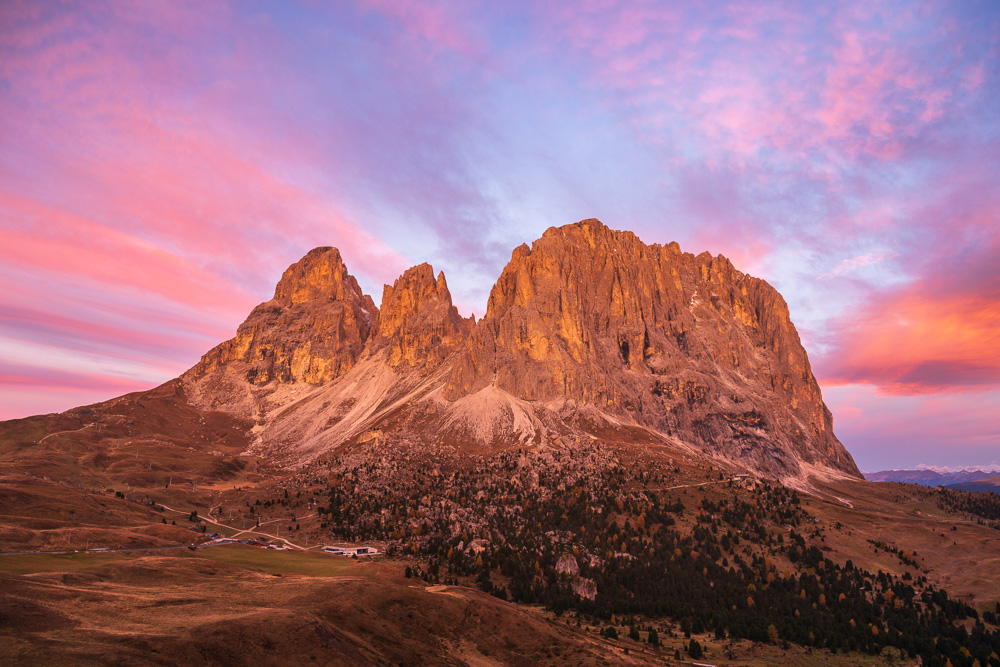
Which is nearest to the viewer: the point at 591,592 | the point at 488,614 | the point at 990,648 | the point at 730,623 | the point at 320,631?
the point at 320,631

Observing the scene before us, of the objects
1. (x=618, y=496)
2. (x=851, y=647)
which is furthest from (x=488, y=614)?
(x=618, y=496)

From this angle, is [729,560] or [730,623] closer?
[730,623]

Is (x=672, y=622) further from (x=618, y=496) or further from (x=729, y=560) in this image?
(x=618, y=496)

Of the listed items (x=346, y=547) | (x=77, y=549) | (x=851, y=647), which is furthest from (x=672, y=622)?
(x=77, y=549)

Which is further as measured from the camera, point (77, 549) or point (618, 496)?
point (618, 496)

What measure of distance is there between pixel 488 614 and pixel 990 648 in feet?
356

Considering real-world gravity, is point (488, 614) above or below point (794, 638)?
above

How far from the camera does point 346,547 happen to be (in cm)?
15750

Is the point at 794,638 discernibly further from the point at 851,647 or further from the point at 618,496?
the point at 618,496

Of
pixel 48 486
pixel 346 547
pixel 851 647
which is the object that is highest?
pixel 48 486

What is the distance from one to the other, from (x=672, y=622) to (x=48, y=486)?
176718 mm

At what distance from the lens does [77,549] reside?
10100 centimetres

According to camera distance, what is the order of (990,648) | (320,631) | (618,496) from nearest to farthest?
1. (320,631)
2. (990,648)
3. (618,496)

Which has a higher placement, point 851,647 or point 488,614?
point 488,614
